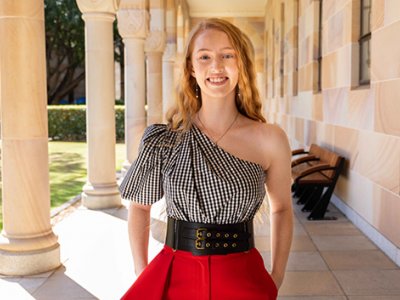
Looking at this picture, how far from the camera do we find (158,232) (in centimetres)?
582

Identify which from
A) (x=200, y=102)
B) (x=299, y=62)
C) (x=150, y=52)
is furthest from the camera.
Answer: (x=150, y=52)

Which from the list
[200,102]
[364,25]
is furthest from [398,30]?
[200,102]

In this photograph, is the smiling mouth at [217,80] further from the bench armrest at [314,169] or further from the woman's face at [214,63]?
the bench armrest at [314,169]

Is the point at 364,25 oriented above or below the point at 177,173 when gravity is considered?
above

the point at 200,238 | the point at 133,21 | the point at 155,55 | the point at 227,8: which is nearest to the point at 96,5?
the point at 133,21

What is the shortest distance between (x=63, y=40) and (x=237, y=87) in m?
27.6

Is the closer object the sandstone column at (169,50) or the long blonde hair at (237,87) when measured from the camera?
the long blonde hair at (237,87)

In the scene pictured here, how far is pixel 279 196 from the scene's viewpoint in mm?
1954

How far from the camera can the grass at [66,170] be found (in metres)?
9.51

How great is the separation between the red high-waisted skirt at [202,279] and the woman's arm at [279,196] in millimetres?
197

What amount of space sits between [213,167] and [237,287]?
1.24 feet

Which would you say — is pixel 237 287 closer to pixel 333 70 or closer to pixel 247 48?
pixel 247 48

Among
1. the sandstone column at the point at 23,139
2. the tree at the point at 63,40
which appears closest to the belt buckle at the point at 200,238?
the sandstone column at the point at 23,139

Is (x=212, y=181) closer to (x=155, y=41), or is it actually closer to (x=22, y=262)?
(x=22, y=262)
